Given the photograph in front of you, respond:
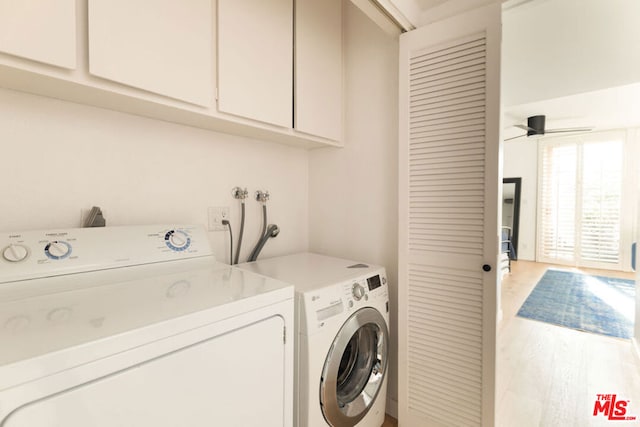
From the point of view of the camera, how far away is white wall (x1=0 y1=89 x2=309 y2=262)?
3.43ft

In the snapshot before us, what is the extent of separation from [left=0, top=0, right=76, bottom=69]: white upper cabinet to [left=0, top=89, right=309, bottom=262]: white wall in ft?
1.21

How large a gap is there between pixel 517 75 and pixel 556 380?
2503 mm

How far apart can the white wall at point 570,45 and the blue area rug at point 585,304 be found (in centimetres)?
242

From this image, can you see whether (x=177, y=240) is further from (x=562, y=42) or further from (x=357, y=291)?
(x=562, y=42)

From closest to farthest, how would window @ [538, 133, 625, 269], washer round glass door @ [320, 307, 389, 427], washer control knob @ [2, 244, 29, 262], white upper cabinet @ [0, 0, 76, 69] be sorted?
white upper cabinet @ [0, 0, 76, 69] → washer control knob @ [2, 244, 29, 262] → washer round glass door @ [320, 307, 389, 427] → window @ [538, 133, 625, 269]

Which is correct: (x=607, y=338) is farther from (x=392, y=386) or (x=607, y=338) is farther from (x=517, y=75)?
(x=517, y=75)

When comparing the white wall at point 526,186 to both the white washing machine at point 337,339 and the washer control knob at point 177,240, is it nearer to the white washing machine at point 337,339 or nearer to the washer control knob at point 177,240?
the white washing machine at point 337,339

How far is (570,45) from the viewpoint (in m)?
2.01

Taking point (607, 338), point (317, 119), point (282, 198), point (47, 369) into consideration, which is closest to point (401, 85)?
point (317, 119)

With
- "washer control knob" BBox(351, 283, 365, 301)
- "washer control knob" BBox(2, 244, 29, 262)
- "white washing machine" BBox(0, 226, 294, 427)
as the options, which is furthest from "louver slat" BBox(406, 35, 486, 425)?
"washer control knob" BBox(2, 244, 29, 262)

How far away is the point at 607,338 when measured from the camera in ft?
8.63

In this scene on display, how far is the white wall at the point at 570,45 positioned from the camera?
63.5 inches

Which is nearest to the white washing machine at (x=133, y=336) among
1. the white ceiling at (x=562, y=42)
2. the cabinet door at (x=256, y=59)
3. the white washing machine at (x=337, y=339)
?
the white washing machine at (x=337, y=339)

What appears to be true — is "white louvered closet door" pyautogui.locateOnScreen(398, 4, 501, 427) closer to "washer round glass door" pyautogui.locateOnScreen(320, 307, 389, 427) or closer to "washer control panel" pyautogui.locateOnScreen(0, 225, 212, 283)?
"washer round glass door" pyautogui.locateOnScreen(320, 307, 389, 427)
